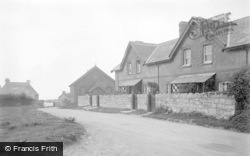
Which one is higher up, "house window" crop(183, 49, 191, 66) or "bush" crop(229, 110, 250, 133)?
"house window" crop(183, 49, 191, 66)

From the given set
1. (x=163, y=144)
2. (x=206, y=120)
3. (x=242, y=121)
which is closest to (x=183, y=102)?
(x=206, y=120)

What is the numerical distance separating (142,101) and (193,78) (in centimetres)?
533

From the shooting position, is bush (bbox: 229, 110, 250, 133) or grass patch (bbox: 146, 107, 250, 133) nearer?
bush (bbox: 229, 110, 250, 133)

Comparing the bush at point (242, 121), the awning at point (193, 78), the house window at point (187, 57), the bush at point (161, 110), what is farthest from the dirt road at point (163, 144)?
the house window at point (187, 57)

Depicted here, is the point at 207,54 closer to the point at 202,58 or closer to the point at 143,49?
the point at 202,58

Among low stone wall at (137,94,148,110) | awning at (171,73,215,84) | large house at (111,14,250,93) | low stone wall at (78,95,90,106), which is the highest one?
large house at (111,14,250,93)

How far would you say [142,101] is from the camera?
24.0m

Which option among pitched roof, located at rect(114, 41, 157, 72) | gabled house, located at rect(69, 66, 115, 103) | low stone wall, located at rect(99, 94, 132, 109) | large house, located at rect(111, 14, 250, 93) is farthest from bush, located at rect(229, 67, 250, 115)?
gabled house, located at rect(69, 66, 115, 103)

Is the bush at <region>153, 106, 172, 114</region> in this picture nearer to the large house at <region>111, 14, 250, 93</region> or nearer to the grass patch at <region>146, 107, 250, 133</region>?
the grass patch at <region>146, 107, 250, 133</region>

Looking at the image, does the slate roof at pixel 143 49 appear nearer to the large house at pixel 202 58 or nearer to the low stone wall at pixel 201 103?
the large house at pixel 202 58

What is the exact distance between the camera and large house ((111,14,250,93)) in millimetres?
19312

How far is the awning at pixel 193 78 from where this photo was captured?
20672 mm

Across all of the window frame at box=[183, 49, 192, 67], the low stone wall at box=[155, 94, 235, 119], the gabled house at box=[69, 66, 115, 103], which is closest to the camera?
the low stone wall at box=[155, 94, 235, 119]

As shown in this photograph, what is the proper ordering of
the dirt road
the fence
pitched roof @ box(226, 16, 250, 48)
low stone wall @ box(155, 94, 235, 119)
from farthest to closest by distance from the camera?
pitched roof @ box(226, 16, 250, 48)
the fence
low stone wall @ box(155, 94, 235, 119)
the dirt road
